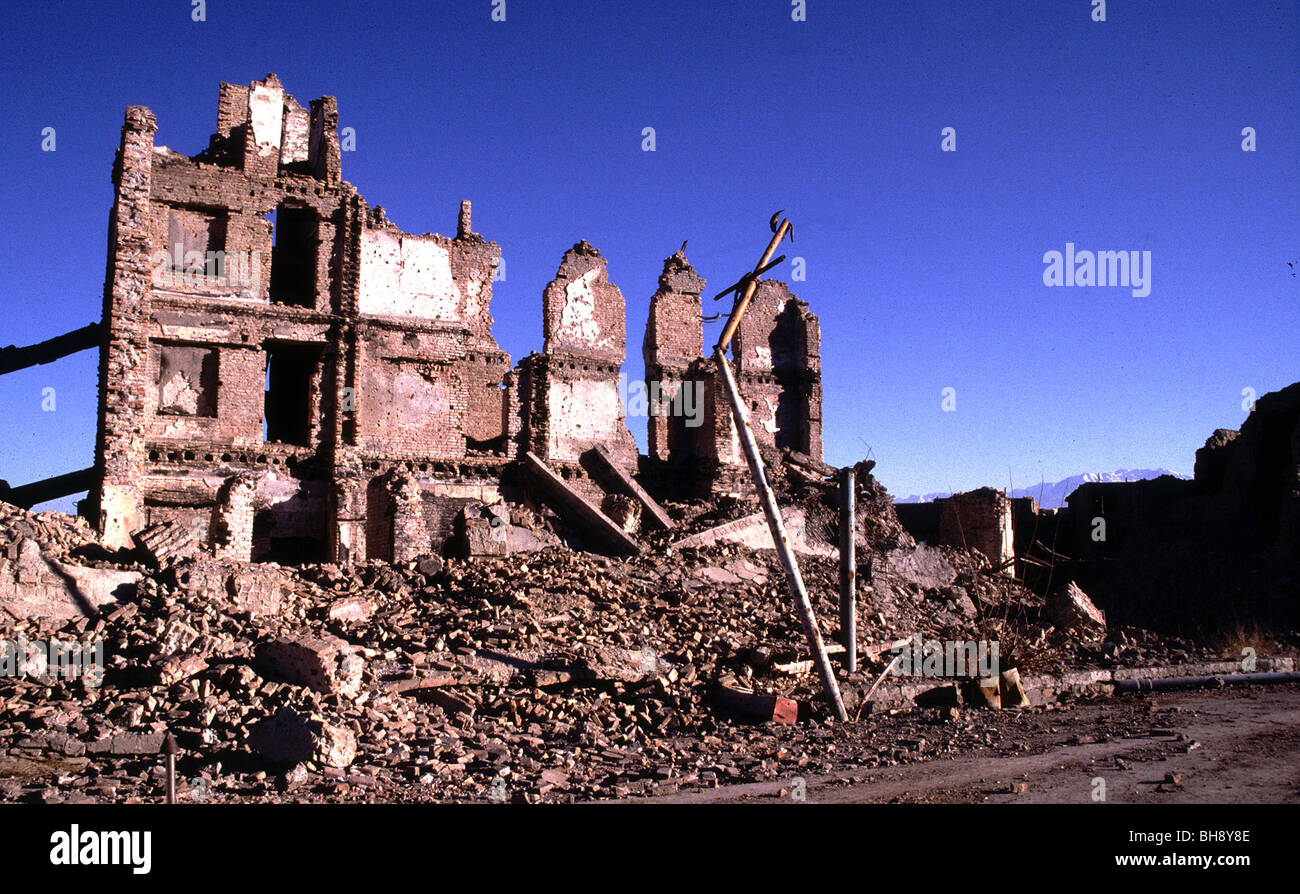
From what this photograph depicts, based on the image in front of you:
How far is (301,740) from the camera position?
7504 millimetres

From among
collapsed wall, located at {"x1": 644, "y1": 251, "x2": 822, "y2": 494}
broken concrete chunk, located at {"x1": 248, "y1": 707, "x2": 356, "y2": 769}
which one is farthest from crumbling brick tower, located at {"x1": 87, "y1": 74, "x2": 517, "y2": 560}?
broken concrete chunk, located at {"x1": 248, "y1": 707, "x2": 356, "y2": 769}

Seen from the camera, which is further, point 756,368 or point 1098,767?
point 756,368

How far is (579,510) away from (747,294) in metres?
10.3

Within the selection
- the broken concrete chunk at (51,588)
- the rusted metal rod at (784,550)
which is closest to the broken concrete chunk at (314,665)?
the broken concrete chunk at (51,588)

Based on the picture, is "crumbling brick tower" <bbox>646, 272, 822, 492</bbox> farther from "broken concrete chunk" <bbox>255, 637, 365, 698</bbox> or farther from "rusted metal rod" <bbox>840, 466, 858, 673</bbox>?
"broken concrete chunk" <bbox>255, 637, 365, 698</bbox>

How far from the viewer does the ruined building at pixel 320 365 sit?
18.0 m

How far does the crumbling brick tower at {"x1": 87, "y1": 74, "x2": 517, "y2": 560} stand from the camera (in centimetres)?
1783

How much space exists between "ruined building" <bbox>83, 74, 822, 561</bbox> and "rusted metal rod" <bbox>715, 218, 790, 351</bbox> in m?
9.79

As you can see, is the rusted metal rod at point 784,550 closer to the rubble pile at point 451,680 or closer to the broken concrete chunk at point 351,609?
the rubble pile at point 451,680

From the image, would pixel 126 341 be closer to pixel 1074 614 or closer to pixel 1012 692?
pixel 1012 692

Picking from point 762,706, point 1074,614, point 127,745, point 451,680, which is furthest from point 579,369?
point 127,745

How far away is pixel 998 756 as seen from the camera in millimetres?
7746

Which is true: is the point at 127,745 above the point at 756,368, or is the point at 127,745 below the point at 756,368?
below
